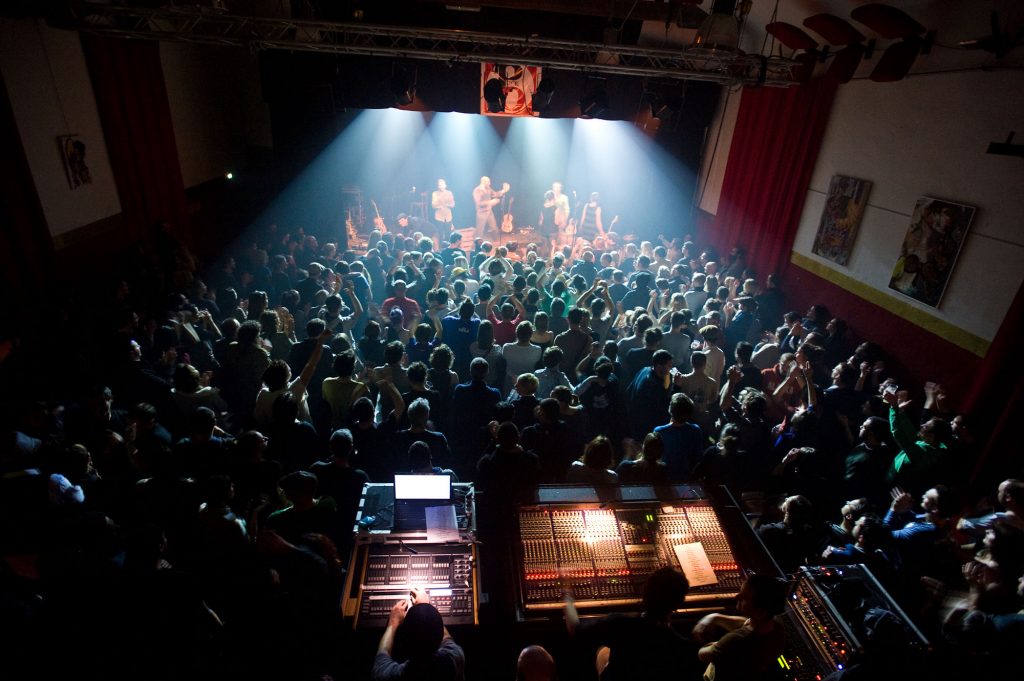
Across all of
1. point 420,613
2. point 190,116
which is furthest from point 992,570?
point 190,116

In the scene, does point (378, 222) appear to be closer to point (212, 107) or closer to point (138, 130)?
point (212, 107)

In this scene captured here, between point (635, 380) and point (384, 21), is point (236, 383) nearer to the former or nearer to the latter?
point (635, 380)

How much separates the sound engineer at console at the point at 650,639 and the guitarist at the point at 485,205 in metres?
12.1

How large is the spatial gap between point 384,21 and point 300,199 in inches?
190

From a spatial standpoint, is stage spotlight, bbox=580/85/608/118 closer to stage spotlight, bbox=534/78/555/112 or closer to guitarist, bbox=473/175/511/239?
stage spotlight, bbox=534/78/555/112

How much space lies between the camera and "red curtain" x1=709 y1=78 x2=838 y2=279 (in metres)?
8.39

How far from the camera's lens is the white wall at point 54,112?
5.49 meters

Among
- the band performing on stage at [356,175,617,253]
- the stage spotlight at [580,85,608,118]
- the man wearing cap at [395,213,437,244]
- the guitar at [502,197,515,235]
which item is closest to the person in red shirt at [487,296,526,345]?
the stage spotlight at [580,85,608,118]

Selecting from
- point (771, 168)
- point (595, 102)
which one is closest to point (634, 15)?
point (595, 102)

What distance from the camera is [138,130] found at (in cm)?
762

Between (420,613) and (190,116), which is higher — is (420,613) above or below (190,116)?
below

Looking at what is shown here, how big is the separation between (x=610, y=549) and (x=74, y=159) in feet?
25.2

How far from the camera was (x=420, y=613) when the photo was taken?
6.31ft

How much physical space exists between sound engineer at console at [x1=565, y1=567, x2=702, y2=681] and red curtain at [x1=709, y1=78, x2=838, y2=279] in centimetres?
825
